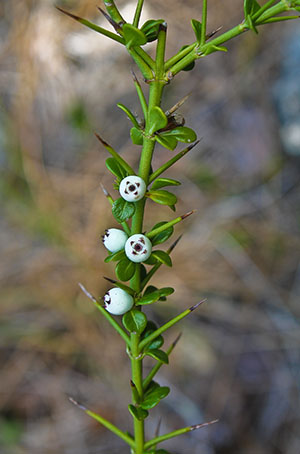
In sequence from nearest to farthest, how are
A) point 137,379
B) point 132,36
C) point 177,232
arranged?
point 132,36 → point 137,379 → point 177,232

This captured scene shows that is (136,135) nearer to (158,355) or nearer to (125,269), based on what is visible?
(125,269)

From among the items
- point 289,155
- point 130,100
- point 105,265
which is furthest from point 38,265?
point 289,155

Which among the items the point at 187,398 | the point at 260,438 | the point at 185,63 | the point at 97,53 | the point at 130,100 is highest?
the point at 97,53

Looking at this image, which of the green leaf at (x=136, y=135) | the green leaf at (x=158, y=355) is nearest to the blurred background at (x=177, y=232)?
the green leaf at (x=158, y=355)

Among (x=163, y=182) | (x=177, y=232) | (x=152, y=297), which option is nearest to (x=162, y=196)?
(x=163, y=182)

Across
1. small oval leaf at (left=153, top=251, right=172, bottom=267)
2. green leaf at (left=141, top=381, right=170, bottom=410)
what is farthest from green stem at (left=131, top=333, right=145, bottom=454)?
small oval leaf at (left=153, top=251, right=172, bottom=267)

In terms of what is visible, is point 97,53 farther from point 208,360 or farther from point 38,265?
point 208,360

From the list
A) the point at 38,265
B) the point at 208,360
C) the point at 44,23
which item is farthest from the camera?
the point at 44,23
